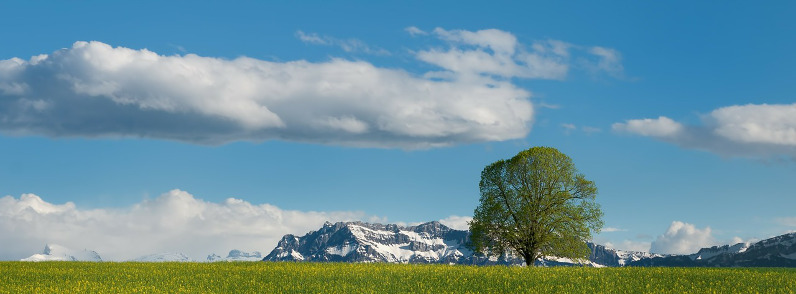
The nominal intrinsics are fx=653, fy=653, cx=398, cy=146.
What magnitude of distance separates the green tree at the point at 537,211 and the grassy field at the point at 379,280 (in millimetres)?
21595

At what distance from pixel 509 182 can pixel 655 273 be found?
87.3 ft

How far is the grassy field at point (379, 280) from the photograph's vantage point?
32.5 m

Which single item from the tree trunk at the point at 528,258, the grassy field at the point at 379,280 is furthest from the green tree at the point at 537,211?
the grassy field at the point at 379,280

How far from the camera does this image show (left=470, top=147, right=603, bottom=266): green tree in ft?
203

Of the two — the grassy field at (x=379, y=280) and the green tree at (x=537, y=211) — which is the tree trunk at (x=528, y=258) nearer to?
the green tree at (x=537, y=211)

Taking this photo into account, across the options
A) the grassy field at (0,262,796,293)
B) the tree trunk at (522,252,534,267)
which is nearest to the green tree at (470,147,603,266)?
the tree trunk at (522,252,534,267)

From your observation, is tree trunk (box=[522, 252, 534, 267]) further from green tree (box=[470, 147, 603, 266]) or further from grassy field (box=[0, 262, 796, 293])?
grassy field (box=[0, 262, 796, 293])

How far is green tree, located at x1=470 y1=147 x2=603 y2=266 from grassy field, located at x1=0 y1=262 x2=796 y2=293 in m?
21.6

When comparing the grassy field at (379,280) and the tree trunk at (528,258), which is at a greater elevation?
the tree trunk at (528,258)

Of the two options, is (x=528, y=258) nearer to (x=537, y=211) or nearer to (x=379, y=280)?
(x=537, y=211)

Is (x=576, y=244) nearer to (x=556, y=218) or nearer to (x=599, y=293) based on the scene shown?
(x=556, y=218)

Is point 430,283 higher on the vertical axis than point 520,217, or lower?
lower

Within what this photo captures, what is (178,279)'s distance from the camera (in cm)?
3609

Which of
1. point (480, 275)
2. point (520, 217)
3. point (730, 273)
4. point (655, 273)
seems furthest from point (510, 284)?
point (520, 217)
